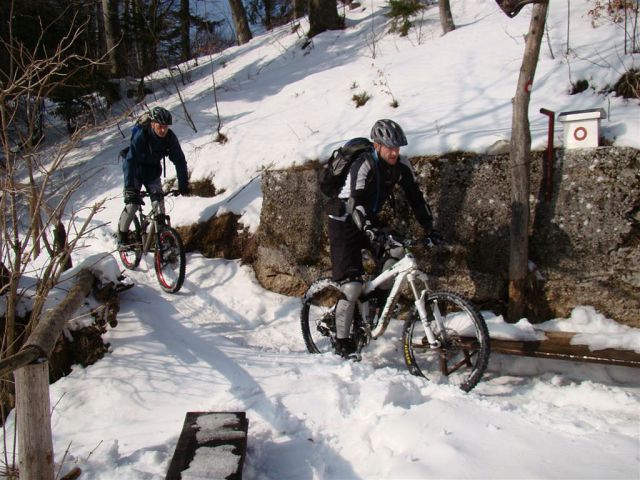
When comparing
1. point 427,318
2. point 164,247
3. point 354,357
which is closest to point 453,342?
point 427,318

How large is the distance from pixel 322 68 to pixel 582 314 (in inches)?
297

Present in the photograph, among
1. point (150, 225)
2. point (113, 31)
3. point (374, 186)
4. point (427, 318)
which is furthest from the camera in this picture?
point (113, 31)

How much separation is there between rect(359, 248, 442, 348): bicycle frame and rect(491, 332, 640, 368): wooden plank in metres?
0.64

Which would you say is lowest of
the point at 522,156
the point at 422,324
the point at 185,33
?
the point at 422,324

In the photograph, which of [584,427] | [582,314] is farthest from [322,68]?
[584,427]

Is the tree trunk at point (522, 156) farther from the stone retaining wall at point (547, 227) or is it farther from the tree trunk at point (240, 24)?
the tree trunk at point (240, 24)

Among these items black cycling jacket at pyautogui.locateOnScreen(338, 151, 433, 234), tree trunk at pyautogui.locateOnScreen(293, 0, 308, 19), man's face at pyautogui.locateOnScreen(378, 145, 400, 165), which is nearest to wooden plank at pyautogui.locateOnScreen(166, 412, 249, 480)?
black cycling jacket at pyautogui.locateOnScreen(338, 151, 433, 234)

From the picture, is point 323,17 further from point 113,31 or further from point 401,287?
point 401,287

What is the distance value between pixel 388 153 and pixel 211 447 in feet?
8.74

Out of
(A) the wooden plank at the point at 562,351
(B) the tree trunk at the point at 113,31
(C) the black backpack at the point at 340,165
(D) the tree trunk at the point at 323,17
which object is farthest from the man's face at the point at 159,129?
(B) the tree trunk at the point at 113,31

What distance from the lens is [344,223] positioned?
4543mm

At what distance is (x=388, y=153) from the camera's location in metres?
4.35

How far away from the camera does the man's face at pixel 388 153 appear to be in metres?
4.33

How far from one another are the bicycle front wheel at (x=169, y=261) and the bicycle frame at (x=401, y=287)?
2619 mm
